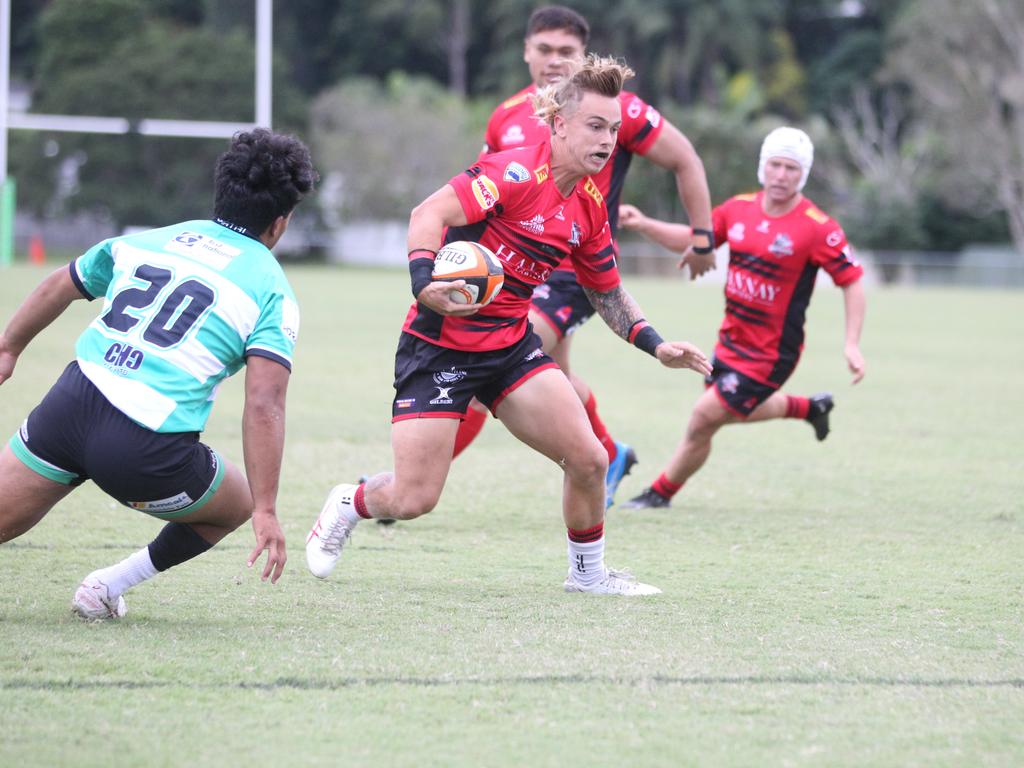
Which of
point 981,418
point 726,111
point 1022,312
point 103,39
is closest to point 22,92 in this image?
point 103,39

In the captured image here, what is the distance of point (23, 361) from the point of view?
1359cm

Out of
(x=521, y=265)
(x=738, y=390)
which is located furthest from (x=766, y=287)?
(x=521, y=265)

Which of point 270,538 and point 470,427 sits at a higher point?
point 270,538

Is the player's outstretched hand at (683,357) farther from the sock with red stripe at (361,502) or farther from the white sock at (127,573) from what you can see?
the white sock at (127,573)

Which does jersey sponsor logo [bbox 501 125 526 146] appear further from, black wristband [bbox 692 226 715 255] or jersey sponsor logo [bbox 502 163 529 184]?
jersey sponsor logo [bbox 502 163 529 184]

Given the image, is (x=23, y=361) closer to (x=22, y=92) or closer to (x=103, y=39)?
(x=103, y=39)

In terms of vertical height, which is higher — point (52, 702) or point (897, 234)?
point (52, 702)

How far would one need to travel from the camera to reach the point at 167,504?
473cm

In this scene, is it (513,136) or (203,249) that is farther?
(513,136)

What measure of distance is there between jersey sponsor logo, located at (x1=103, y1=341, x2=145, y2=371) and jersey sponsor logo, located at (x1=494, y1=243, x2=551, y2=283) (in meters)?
1.57

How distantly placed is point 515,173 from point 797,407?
Answer: 3.63 m

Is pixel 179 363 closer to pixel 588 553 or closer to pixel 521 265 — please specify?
pixel 521 265

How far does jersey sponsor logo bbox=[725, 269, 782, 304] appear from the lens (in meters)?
8.02

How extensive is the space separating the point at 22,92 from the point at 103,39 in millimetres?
13684
